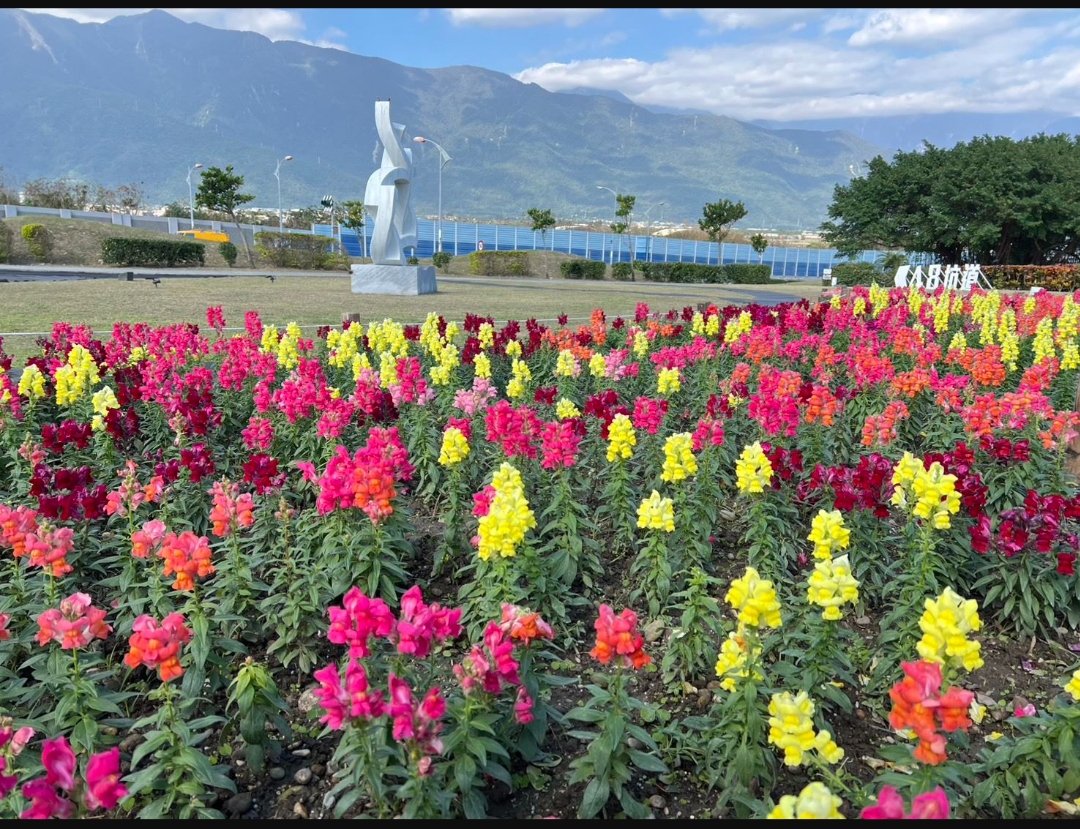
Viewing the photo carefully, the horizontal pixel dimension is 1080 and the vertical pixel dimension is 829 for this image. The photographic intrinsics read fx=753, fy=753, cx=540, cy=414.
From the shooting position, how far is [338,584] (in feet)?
12.1

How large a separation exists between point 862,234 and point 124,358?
43248 mm

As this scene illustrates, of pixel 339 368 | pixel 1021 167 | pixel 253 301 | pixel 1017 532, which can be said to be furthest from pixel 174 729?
pixel 1021 167

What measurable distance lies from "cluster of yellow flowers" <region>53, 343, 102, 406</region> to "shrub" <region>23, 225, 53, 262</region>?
35547 mm

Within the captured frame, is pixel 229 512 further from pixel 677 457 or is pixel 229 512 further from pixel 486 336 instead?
pixel 486 336

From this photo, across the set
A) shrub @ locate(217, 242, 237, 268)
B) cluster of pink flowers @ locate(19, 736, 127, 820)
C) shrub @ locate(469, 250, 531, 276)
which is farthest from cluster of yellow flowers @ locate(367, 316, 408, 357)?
shrub @ locate(469, 250, 531, 276)

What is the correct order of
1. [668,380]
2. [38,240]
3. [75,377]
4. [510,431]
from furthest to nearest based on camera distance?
[38,240], [668,380], [75,377], [510,431]

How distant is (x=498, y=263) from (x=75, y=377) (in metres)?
41.8

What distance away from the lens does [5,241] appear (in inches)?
1362

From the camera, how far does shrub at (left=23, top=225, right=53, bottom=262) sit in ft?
115

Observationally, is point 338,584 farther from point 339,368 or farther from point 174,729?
point 339,368

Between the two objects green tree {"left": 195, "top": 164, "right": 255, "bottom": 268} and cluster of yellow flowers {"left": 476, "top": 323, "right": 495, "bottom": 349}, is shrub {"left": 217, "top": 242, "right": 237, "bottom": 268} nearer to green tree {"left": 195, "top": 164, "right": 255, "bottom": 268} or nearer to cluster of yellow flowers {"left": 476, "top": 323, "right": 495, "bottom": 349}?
green tree {"left": 195, "top": 164, "right": 255, "bottom": 268}

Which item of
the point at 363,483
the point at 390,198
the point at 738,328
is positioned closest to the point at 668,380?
the point at 738,328

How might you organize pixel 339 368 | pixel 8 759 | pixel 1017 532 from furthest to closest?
1. pixel 339 368
2. pixel 1017 532
3. pixel 8 759

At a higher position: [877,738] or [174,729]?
[174,729]
